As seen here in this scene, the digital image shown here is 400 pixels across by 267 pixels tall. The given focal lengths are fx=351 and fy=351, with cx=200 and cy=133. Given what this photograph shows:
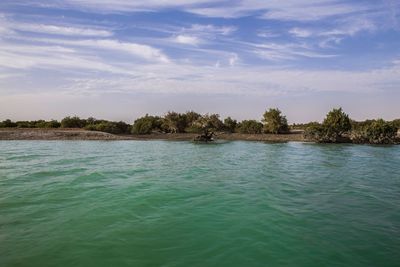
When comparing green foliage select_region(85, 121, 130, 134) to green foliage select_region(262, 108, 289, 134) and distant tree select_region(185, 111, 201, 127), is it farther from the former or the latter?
green foliage select_region(262, 108, 289, 134)

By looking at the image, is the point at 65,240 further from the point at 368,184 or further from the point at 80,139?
the point at 80,139

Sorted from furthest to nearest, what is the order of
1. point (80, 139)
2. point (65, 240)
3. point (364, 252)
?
point (80, 139) → point (65, 240) → point (364, 252)

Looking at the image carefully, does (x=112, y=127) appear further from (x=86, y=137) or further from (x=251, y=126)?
(x=251, y=126)

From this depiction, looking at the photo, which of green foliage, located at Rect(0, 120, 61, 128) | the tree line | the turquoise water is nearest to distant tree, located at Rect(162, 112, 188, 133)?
the tree line

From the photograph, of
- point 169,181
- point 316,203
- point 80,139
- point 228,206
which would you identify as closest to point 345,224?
point 316,203

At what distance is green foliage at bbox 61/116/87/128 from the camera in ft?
258

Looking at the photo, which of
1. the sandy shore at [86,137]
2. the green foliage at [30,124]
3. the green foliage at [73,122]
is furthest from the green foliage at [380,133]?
the green foliage at [30,124]

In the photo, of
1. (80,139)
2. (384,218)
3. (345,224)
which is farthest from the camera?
(80,139)

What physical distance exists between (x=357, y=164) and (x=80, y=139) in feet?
148

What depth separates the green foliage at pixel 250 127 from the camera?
2800 inches

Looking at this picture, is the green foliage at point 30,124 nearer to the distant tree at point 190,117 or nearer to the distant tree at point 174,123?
the distant tree at point 174,123

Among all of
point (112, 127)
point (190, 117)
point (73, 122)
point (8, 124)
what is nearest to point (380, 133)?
point (190, 117)

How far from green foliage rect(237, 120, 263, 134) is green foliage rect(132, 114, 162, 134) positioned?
18.2m

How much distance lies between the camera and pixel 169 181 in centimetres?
1936
